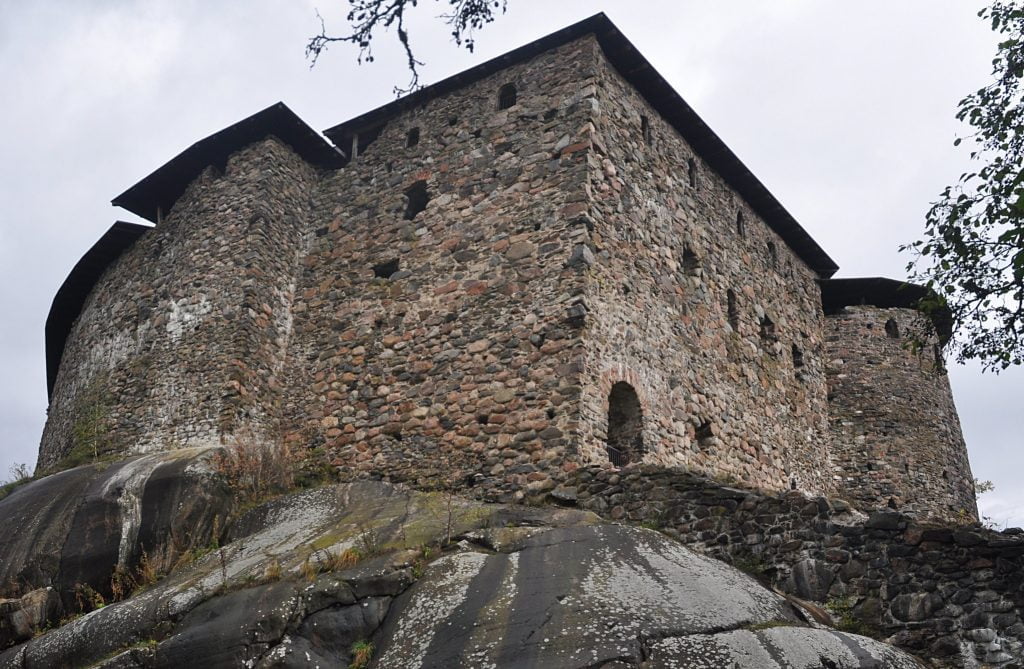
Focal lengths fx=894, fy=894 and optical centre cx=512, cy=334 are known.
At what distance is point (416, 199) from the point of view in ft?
47.8

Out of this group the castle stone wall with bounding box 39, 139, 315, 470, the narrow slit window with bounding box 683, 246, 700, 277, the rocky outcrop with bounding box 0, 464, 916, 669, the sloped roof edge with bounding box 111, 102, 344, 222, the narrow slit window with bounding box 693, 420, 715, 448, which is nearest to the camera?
the rocky outcrop with bounding box 0, 464, 916, 669

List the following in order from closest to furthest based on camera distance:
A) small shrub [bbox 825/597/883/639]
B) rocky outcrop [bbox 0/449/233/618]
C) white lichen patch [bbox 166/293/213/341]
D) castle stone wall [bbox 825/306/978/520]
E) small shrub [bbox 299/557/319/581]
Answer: small shrub [bbox 825/597/883/639]
small shrub [bbox 299/557/319/581]
rocky outcrop [bbox 0/449/233/618]
white lichen patch [bbox 166/293/213/341]
castle stone wall [bbox 825/306/978/520]

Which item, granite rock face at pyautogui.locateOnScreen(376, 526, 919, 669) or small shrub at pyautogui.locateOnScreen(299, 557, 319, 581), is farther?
small shrub at pyautogui.locateOnScreen(299, 557, 319, 581)

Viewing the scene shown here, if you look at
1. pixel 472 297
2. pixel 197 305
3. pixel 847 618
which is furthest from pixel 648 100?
pixel 847 618

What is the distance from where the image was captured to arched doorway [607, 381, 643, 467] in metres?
12.0

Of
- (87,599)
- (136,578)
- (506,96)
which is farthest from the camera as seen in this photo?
(506,96)

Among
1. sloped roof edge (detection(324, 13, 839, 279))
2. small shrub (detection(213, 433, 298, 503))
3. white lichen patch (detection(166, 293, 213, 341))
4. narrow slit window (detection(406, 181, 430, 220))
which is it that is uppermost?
sloped roof edge (detection(324, 13, 839, 279))

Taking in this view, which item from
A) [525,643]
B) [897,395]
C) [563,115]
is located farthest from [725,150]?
[525,643]

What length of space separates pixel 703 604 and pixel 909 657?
175 centimetres

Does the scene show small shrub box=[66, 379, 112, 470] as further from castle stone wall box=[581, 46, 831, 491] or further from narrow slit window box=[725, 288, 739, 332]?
narrow slit window box=[725, 288, 739, 332]

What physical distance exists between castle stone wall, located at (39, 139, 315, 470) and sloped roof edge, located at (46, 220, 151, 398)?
0.75 metres

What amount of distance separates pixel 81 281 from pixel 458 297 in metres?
9.96

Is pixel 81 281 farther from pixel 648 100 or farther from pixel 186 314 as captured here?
pixel 648 100

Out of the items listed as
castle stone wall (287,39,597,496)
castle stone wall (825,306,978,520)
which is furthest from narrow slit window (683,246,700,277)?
castle stone wall (825,306,978,520)
